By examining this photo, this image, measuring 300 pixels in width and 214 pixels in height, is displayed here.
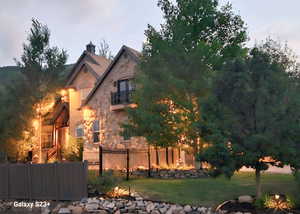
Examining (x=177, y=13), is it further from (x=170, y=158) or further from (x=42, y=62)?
(x=42, y=62)

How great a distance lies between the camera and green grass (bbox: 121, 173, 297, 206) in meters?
12.9

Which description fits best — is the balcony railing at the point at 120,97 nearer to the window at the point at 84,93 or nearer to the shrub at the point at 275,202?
the window at the point at 84,93

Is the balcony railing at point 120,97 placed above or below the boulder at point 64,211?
above

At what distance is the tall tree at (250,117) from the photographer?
1130 centimetres

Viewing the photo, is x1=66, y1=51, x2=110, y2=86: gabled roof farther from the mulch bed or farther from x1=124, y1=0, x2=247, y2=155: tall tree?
the mulch bed

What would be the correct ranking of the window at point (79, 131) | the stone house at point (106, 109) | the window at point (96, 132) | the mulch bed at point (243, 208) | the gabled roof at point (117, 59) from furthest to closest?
the window at point (79, 131)
the window at point (96, 132)
the gabled roof at point (117, 59)
the stone house at point (106, 109)
the mulch bed at point (243, 208)

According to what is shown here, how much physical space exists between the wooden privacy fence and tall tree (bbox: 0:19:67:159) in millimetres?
8968

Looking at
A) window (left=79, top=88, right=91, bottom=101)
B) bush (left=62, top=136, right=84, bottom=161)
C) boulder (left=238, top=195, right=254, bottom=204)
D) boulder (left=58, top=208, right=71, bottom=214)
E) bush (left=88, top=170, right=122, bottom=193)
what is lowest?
boulder (left=58, top=208, right=71, bottom=214)

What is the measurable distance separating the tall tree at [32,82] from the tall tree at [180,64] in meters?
10.2

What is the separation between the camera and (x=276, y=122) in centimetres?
1141

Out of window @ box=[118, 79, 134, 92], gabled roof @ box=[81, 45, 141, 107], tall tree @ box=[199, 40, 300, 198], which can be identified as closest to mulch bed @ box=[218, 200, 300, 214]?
tall tree @ box=[199, 40, 300, 198]

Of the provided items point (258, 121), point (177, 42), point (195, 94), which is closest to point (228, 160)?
point (258, 121)

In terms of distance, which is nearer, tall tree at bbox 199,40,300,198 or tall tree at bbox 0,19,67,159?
tall tree at bbox 199,40,300,198

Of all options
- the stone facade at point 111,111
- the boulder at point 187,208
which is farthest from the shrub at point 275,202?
Result: the stone facade at point 111,111
